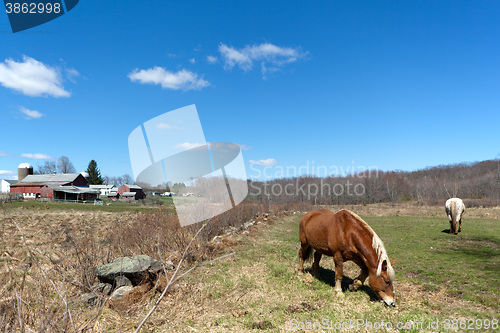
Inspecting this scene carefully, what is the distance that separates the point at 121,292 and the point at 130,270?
21.0 inches

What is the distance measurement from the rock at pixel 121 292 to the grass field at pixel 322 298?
105cm

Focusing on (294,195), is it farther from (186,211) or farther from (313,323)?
(313,323)

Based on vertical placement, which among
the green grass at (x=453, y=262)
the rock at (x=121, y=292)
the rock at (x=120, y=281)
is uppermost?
the rock at (x=120, y=281)

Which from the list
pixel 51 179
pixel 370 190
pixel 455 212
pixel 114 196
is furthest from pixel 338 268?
pixel 114 196

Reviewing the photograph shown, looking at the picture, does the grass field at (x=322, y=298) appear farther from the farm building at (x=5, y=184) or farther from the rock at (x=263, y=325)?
the farm building at (x=5, y=184)

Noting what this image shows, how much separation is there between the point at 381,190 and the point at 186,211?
6685cm

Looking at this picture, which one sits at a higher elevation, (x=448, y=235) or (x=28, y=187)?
(x=28, y=187)

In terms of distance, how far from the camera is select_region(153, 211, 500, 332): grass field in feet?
17.0

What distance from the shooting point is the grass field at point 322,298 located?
520 centimetres

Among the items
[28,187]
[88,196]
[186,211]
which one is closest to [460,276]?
[186,211]

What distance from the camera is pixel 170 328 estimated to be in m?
5.18

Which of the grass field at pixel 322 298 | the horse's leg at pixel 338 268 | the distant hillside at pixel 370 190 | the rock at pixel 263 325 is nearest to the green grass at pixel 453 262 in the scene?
the grass field at pixel 322 298

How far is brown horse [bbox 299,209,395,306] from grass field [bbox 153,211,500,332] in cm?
44

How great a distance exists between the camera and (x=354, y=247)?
5973mm
